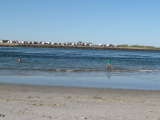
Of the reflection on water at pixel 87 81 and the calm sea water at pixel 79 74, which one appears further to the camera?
the calm sea water at pixel 79 74

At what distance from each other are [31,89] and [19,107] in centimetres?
865

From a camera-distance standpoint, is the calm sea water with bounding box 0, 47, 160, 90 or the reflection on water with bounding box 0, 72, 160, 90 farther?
the calm sea water with bounding box 0, 47, 160, 90

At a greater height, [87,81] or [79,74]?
[87,81]

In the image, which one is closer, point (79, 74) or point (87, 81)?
point (87, 81)

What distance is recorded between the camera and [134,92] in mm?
24828

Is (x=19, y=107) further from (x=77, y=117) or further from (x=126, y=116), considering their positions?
(x=126, y=116)

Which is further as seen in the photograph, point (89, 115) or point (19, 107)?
point (19, 107)

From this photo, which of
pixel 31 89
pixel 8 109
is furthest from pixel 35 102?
pixel 31 89

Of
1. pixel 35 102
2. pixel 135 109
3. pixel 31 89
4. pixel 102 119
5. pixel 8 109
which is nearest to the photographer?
pixel 102 119

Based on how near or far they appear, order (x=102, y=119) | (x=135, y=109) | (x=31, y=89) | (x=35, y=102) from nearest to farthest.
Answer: (x=102, y=119)
(x=135, y=109)
(x=35, y=102)
(x=31, y=89)

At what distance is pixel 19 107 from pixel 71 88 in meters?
10.3

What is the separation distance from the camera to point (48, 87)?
1025 inches

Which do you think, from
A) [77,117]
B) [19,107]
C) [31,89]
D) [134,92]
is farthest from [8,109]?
[134,92]

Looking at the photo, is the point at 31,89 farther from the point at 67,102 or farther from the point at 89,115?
the point at 89,115
